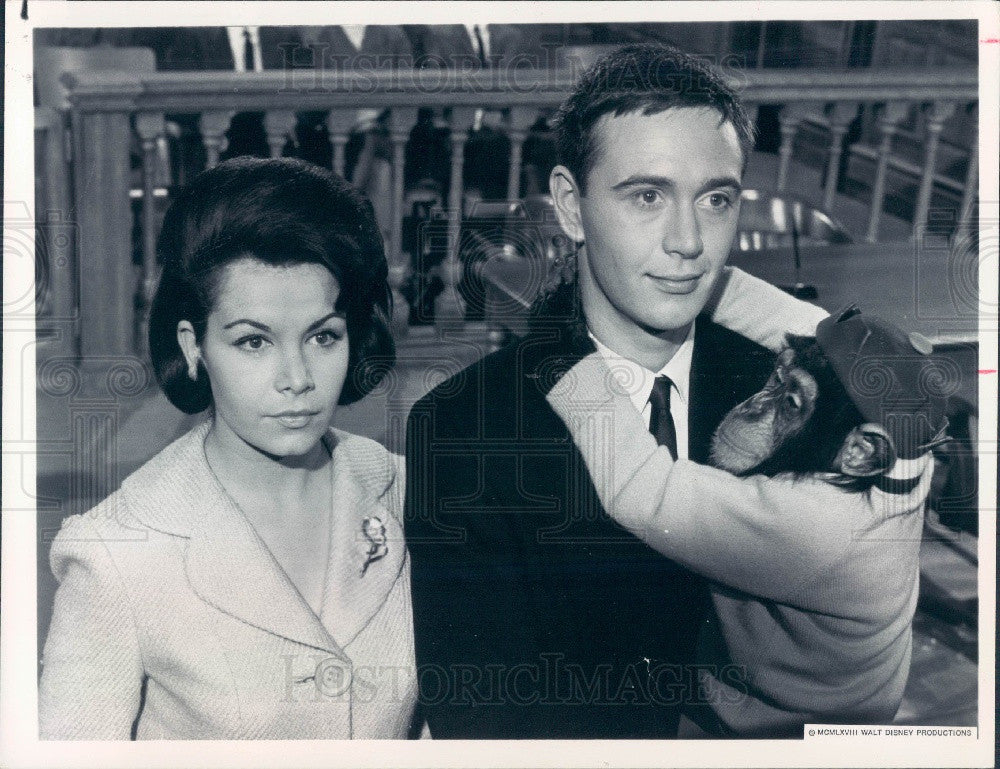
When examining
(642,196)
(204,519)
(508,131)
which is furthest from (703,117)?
(204,519)

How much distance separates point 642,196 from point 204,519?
3.05ft

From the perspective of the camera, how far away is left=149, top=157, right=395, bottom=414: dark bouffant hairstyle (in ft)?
5.53

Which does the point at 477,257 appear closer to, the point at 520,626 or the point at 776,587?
the point at 520,626

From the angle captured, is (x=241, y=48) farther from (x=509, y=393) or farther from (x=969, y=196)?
(x=969, y=196)

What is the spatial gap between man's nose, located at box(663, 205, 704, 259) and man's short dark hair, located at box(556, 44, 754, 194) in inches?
5.9

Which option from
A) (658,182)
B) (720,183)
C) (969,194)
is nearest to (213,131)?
(658,182)

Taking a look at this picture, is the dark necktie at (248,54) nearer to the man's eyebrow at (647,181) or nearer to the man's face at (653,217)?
the man's face at (653,217)

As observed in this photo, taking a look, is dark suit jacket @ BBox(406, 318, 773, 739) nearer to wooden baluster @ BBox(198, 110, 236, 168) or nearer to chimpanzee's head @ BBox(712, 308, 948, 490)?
chimpanzee's head @ BBox(712, 308, 948, 490)

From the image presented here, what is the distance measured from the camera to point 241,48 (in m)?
1.79

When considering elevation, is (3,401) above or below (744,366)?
below

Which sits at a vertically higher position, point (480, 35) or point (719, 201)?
point (480, 35)

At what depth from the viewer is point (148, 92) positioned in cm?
178

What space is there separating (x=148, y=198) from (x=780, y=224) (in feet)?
3.64

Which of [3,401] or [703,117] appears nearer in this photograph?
[703,117]
